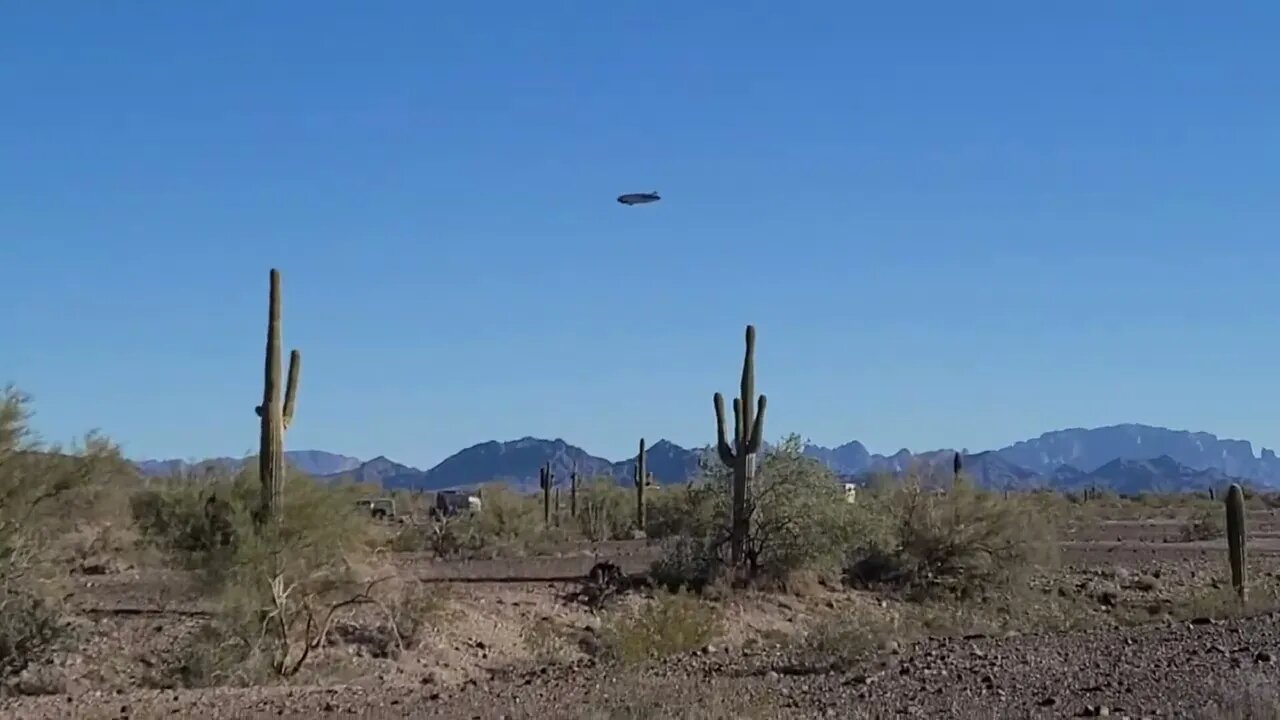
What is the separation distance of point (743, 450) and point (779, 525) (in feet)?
5.29

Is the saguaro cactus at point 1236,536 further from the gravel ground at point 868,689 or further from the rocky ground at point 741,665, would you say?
the gravel ground at point 868,689

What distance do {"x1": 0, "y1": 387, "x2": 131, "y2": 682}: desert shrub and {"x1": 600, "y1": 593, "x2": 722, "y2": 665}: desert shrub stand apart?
688 cm

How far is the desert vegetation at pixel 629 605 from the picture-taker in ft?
51.4

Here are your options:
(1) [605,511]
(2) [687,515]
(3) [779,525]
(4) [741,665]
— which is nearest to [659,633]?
(4) [741,665]

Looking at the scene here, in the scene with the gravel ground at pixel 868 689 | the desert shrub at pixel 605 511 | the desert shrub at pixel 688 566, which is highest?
the desert shrub at pixel 605 511

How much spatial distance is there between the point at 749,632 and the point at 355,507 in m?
6.84

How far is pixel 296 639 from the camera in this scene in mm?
22484

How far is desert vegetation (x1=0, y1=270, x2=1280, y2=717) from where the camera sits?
15.7 meters

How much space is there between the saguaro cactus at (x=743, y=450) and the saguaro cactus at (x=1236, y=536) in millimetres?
8689

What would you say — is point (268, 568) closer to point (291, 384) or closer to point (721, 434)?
point (291, 384)

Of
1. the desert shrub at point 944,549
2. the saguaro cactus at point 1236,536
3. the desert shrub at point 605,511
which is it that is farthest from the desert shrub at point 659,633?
the desert shrub at point 605,511

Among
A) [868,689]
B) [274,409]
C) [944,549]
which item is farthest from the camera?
[944,549]

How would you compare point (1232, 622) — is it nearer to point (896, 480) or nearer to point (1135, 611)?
point (1135, 611)

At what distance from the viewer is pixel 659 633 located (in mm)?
21094
